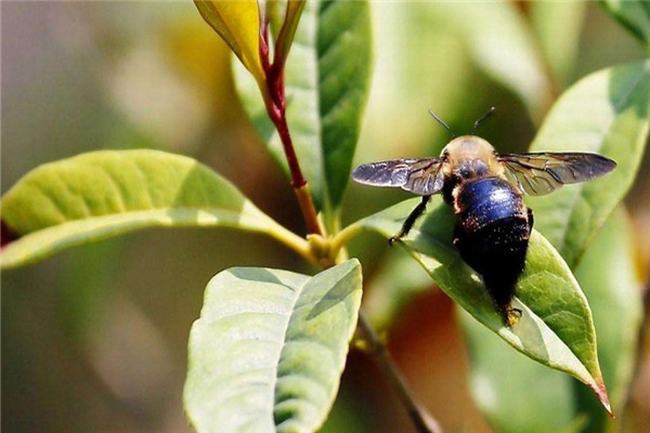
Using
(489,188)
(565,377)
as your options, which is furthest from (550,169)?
(565,377)

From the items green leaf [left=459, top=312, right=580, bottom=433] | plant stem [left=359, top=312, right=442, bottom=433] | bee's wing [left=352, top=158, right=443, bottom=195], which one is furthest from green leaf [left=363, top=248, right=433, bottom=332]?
bee's wing [left=352, top=158, right=443, bottom=195]

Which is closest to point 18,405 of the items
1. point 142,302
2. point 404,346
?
point 142,302

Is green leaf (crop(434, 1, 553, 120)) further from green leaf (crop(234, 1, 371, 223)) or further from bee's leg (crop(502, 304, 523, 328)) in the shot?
bee's leg (crop(502, 304, 523, 328))

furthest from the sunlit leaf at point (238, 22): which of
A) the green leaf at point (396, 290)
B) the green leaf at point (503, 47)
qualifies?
the green leaf at point (503, 47)

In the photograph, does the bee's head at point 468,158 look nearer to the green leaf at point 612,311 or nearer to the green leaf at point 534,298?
the green leaf at point 534,298

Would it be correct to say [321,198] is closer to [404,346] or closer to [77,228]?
[77,228]
